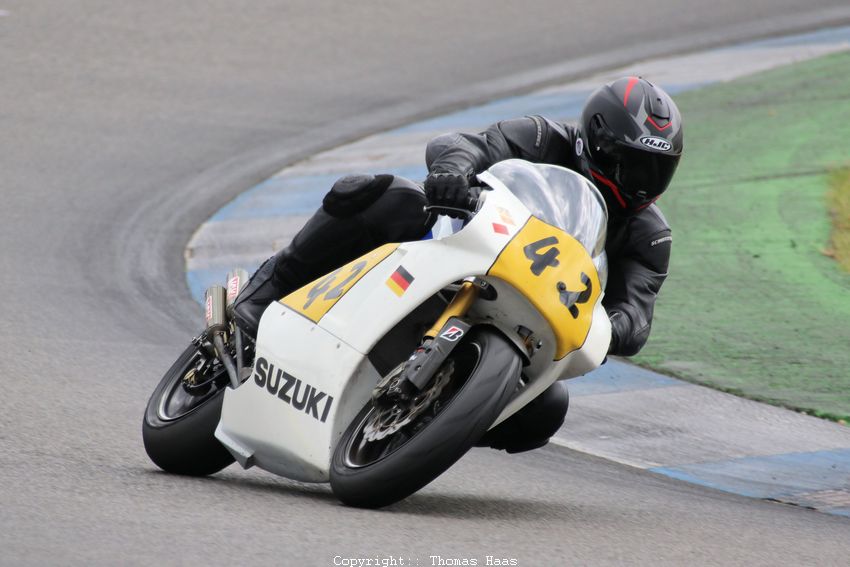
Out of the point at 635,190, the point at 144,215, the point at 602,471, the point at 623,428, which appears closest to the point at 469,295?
the point at 635,190

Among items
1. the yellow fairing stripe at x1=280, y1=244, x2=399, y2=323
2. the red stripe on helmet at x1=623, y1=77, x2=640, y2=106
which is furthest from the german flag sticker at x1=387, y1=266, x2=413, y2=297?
the red stripe on helmet at x1=623, y1=77, x2=640, y2=106

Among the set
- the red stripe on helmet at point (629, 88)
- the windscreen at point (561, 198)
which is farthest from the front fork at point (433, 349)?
the red stripe on helmet at point (629, 88)

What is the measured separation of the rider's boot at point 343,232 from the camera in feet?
16.0

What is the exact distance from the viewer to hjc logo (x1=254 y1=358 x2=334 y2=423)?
4.45m

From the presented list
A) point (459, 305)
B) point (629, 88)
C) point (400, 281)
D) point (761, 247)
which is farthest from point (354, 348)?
point (761, 247)

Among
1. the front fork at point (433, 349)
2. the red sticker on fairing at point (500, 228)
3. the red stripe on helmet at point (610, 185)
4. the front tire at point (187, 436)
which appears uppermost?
the red sticker on fairing at point (500, 228)

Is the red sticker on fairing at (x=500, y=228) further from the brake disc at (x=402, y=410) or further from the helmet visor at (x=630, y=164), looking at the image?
the helmet visor at (x=630, y=164)

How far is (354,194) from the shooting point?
4.87 meters

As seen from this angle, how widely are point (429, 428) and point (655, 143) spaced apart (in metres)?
1.38

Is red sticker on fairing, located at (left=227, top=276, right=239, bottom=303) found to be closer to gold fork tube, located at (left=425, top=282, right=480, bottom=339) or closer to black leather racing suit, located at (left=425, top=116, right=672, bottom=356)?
black leather racing suit, located at (left=425, top=116, right=672, bottom=356)

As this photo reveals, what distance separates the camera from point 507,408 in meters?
4.50

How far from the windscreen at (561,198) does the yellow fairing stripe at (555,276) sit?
89 mm

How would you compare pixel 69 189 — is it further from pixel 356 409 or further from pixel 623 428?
pixel 356 409

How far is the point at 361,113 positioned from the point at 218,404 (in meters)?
7.75
